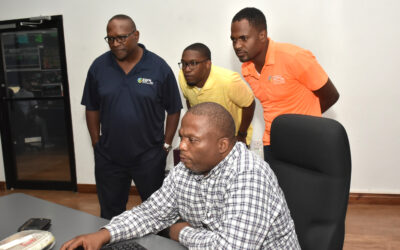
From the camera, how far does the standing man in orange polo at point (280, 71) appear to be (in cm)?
192

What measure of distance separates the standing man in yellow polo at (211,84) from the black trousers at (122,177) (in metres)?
0.49

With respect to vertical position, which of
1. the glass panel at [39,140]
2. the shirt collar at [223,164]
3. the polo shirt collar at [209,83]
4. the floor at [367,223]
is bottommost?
the floor at [367,223]

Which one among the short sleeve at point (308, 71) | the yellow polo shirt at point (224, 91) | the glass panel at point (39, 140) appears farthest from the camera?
the glass panel at point (39, 140)

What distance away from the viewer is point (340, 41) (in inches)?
119

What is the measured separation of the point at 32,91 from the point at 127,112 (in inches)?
94.3

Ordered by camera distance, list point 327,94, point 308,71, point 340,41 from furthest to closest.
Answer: point 340,41 < point 327,94 < point 308,71

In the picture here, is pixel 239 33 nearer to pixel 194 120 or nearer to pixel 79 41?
pixel 194 120

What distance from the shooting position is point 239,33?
1964 mm

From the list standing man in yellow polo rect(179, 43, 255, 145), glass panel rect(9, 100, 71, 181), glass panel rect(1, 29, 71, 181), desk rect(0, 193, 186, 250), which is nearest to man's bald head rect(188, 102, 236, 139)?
desk rect(0, 193, 186, 250)

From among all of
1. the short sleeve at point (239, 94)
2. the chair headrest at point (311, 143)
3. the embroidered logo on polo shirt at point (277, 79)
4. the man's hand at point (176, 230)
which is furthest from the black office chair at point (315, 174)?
the short sleeve at point (239, 94)

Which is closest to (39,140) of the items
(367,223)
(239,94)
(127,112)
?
(127,112)

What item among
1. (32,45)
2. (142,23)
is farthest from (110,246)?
(32,45)

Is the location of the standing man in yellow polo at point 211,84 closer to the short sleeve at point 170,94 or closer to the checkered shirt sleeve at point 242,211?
the short sleeve at point 170,94

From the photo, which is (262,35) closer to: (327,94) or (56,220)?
(327,94)
